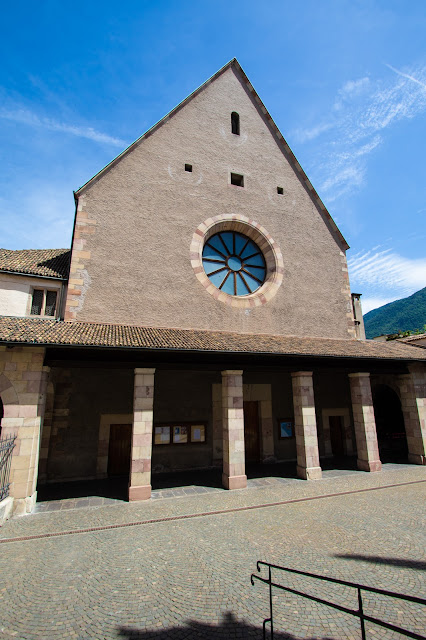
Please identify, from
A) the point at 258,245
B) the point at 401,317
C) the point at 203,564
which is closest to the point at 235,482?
the point at 203,564

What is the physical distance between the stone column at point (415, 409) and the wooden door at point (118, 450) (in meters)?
11.1

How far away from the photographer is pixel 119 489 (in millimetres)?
9703

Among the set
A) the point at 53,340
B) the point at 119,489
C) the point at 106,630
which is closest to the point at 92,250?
the point at 53,340

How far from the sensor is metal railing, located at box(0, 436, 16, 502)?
7492mm

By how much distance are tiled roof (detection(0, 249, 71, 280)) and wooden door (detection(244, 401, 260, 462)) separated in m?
9.30

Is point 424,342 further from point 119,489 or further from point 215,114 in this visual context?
point 119,489

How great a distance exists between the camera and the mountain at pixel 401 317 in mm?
122812

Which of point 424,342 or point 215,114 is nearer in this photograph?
point 215,114

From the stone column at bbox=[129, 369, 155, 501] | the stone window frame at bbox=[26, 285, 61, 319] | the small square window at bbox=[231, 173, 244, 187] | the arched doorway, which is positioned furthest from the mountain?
the stone column at bbox=[129, 369, 155, 501]

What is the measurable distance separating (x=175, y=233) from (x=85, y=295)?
14.1 ft

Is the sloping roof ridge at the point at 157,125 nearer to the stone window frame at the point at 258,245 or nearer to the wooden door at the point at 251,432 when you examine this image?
the stone window frame at the point at 258,245

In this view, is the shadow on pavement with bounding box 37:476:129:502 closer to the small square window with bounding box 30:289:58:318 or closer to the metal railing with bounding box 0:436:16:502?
the metal railing with bounding box 0:436:16:502

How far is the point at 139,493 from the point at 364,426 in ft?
26.9

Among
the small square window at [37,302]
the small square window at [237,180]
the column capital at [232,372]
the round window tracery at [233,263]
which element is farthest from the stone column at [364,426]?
the small square window at [37,302]
